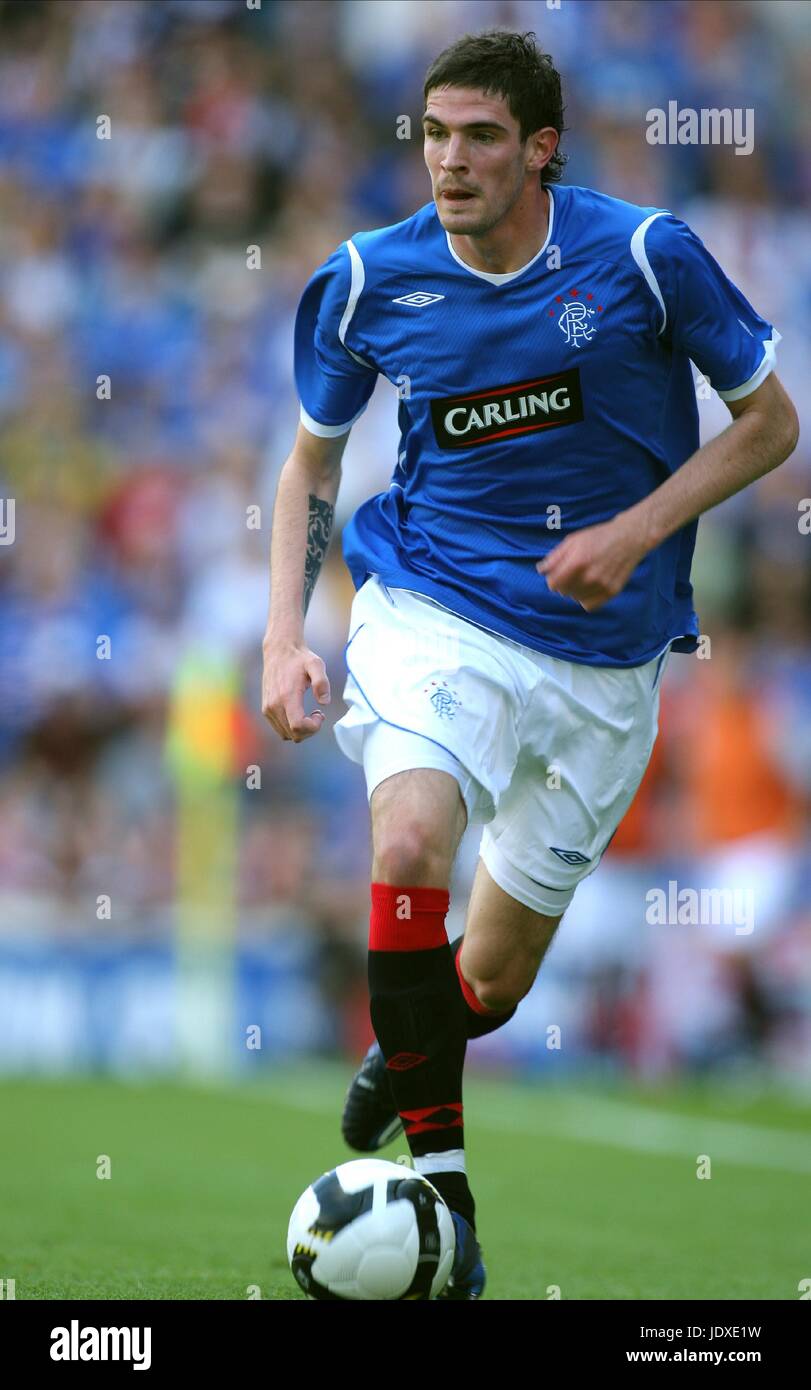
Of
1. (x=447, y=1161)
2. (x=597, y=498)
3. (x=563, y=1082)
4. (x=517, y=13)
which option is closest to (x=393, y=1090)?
(x=447, y=1161)

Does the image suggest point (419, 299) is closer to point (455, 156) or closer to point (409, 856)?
point (455, 156)

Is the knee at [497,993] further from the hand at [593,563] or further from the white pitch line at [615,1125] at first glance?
the white pitch line at [615,1125]

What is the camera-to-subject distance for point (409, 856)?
14.4ft

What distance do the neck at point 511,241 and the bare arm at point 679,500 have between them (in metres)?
0.60

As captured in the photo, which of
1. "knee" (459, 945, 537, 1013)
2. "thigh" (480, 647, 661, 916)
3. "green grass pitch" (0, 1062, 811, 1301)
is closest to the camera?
"thigh" (480, 647, 661, 916)

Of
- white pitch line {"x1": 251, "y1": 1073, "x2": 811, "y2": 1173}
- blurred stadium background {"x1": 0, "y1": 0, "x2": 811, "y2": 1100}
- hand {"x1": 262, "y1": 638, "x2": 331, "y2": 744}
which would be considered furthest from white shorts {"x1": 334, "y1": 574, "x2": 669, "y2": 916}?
blurred stadium background {"x1": 0, "y1": 0, "x2": 811, "y2": 1100}

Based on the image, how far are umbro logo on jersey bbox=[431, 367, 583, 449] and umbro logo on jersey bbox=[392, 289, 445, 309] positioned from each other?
23 centimetres

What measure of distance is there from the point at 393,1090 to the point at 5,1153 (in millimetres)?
3949

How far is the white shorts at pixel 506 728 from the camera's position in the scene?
182 inches

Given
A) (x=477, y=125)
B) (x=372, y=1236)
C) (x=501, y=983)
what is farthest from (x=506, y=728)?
(x=477, y=125)

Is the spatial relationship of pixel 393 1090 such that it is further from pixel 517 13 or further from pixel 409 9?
pixel 409 9

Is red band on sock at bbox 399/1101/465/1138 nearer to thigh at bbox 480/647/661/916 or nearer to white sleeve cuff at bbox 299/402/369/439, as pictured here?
thigh at bbox 480/647/661/916

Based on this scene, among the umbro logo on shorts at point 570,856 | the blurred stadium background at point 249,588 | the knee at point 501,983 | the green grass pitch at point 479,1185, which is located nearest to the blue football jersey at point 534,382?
the umbro logo on shorts at point 570,856

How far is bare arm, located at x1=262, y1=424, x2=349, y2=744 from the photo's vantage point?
4.60 meters
